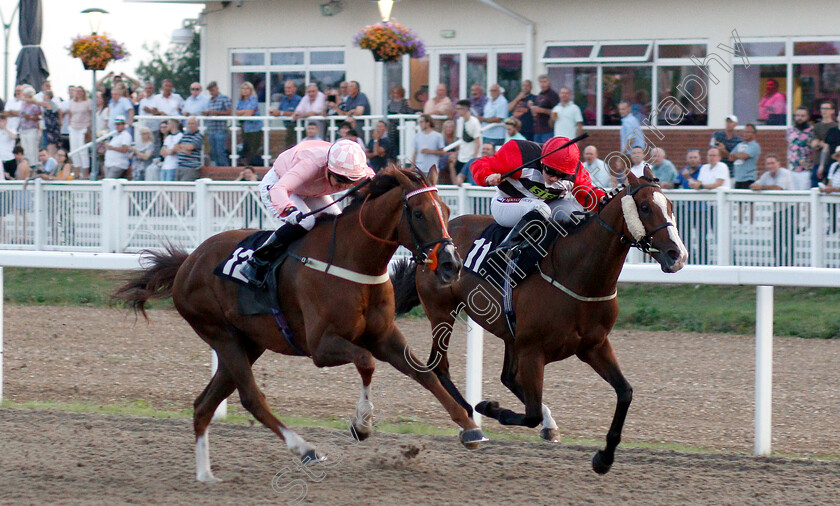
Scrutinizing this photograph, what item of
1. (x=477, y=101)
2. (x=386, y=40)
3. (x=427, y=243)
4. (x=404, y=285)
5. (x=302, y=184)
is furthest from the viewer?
(x=477, y=101)

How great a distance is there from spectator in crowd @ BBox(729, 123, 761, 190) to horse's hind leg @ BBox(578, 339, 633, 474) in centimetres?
566

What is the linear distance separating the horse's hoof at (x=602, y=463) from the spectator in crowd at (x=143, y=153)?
30.7 feet

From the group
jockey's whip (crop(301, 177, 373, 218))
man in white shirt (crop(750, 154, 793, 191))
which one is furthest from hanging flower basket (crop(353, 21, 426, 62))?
jockey's whip (crop(301, 177, 373, 218))

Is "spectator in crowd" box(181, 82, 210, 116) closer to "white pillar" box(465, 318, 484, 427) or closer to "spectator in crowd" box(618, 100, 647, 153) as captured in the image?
"spectator in crowd" box(618, 100, 647, 153)

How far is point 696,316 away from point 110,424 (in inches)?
215

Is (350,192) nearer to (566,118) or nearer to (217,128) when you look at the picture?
(566,118)

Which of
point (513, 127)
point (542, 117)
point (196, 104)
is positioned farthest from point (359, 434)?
point (196, 104)

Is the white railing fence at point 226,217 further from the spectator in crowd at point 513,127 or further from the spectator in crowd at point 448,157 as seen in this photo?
the spectator in crowd at point 448,157

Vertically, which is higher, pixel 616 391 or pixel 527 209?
pixel 527 209

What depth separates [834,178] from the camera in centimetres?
945

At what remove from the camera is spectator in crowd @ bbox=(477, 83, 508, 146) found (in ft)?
37.3

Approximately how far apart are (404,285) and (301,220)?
1.22 metres

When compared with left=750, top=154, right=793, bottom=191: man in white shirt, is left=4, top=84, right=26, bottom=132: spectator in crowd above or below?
above

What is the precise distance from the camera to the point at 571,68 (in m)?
14.3
